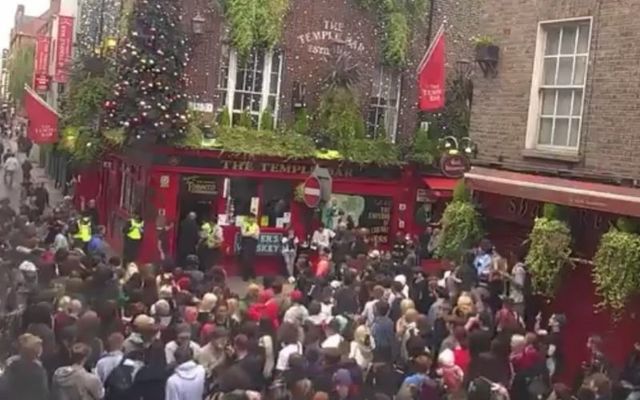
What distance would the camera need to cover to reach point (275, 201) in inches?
903

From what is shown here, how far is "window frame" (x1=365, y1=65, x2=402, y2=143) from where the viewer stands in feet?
81.4

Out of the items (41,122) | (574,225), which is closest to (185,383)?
(574,225)

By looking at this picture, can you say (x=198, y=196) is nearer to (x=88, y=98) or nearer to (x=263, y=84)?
(x=263, y=84)

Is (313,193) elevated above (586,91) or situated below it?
below

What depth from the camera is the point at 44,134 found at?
78.4ft

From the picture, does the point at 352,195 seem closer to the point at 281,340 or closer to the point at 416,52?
the point at 416,52

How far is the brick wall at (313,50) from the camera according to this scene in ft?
74.4

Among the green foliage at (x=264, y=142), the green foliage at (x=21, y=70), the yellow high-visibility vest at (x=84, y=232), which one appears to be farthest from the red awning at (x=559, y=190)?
the green foliage at (x=21, y=70)

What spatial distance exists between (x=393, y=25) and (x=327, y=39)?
5.98 feet

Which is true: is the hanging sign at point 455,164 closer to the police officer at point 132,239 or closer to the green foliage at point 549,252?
the green foliage at point 549,252

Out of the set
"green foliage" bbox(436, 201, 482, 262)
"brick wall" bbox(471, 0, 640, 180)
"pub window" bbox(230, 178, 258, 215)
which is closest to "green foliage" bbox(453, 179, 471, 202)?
"green foliage" bbox(436, 201, 482, 262)

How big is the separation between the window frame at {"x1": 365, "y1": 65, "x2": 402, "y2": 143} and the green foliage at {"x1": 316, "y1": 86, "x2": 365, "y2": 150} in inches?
56.2

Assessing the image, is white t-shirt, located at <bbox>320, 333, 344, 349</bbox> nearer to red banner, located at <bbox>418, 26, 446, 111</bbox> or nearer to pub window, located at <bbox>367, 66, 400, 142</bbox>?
red banner, located at <bbox>418, 26, 446, 111</bbox>

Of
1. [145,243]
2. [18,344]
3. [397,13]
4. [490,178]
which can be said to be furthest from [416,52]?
[18,344]
